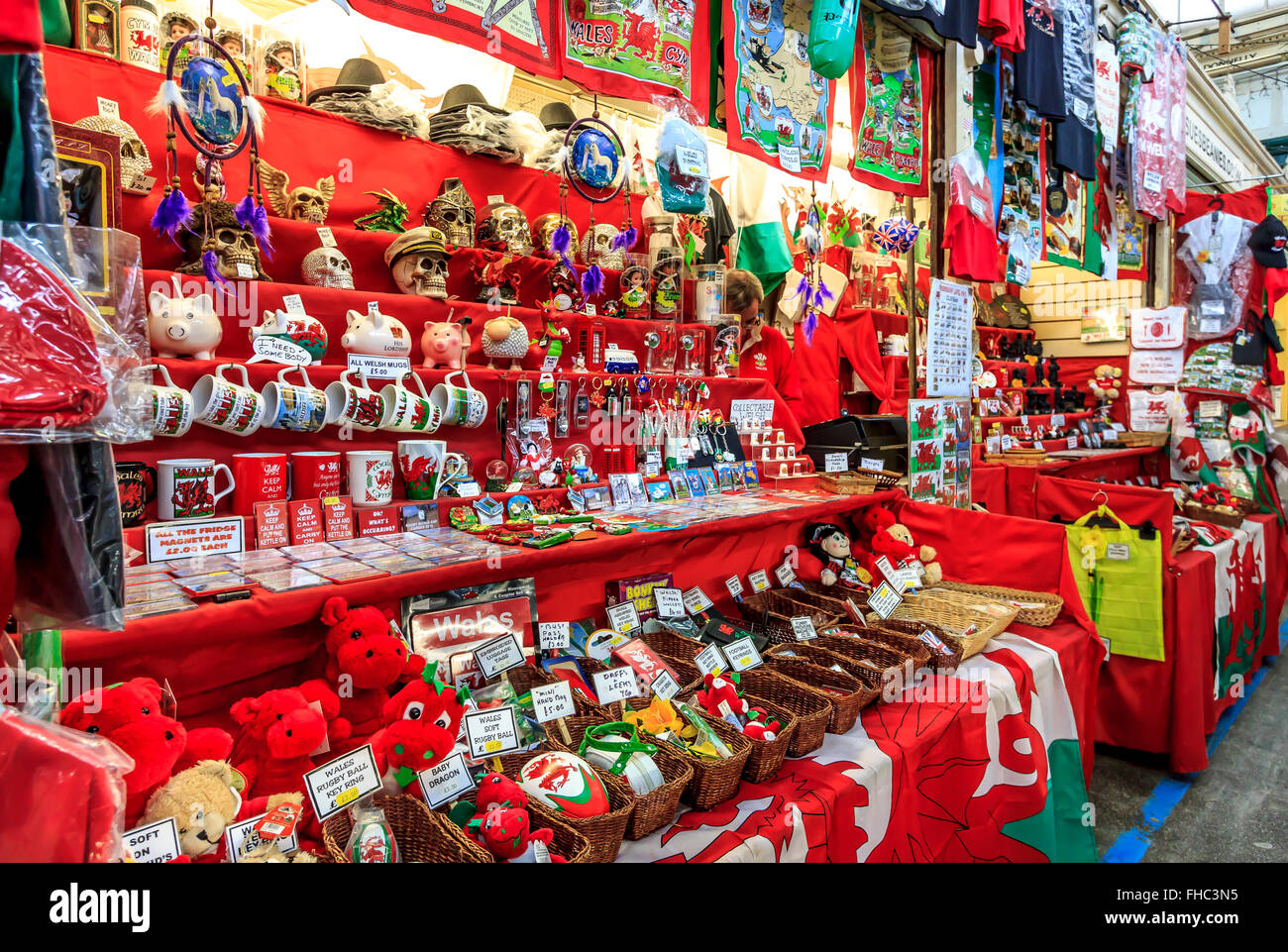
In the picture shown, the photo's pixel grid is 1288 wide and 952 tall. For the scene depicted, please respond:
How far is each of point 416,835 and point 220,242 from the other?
1.52 metres

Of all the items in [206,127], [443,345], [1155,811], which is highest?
[206,127]

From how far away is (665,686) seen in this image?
6.12 feet

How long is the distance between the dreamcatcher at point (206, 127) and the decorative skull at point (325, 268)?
0.50 feet

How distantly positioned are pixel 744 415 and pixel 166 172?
217 cm

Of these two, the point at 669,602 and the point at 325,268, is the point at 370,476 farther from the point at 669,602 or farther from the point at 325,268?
the point at 669,602

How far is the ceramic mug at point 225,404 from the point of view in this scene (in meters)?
1.78

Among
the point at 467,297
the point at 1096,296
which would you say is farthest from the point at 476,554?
the point at 1096,296

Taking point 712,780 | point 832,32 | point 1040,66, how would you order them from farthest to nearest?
point 1040,66 < point 832,32 < point 712,780

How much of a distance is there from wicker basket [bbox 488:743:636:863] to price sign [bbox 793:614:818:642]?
3.36 ft

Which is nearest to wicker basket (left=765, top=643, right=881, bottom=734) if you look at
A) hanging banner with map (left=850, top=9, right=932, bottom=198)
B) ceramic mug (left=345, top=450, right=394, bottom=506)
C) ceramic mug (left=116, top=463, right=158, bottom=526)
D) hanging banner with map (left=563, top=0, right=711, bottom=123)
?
ceramic mug (left=345, top=450, right=394, bottom=506)

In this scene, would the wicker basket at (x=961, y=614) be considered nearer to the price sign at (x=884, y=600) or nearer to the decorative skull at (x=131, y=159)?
the price sign at (x=884, y=600)

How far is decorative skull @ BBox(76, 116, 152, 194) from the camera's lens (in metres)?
1.77

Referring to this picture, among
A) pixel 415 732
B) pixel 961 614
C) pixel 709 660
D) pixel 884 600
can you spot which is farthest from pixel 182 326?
pixel 961 614
